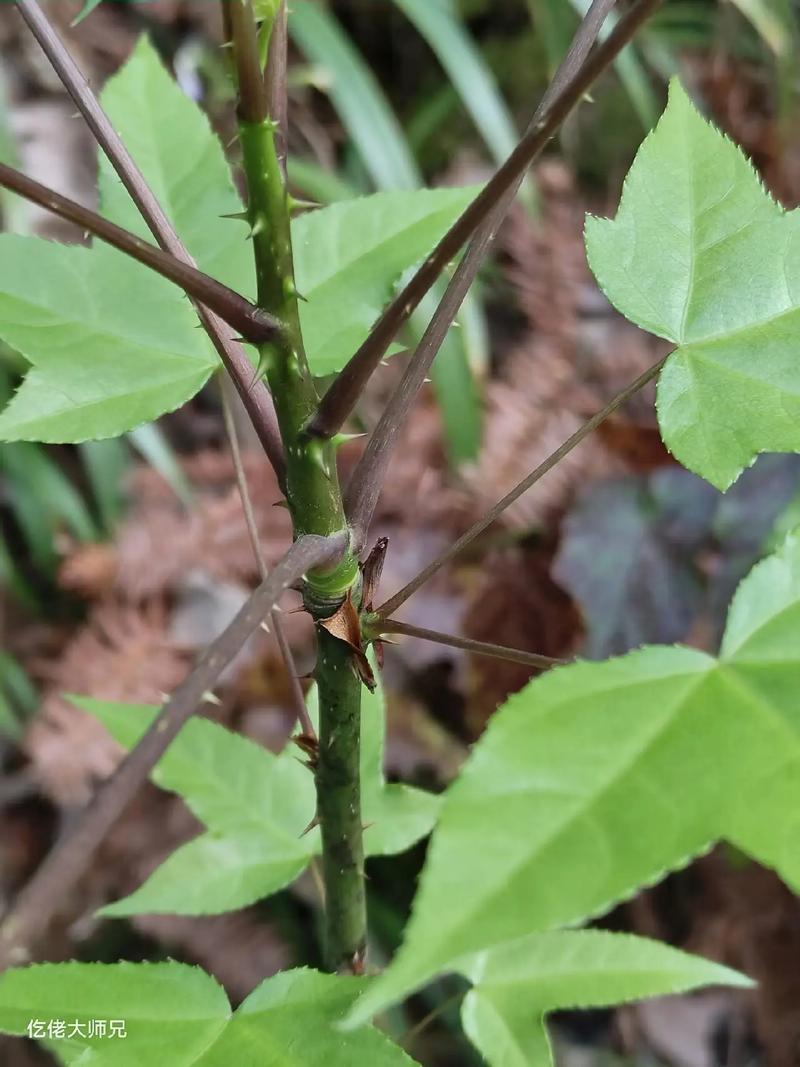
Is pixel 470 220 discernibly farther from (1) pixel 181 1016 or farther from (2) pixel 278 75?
(1) pixel 181 1016

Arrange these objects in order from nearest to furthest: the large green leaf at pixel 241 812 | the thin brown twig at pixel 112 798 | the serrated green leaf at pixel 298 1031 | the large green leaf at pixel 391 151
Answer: the thin brown twig at pixel 112 798 → the serrated green leaf at pixel 298 1031 → the large green leaf at pixel 241 812 → the large green leaf at pixel 391 151

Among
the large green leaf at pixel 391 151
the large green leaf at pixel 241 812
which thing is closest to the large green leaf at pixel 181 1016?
the large green leaf at pixel 241 812

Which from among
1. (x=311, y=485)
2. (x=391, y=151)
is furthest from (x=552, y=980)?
(x=391, y=151)

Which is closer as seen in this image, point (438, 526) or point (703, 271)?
point (703, 271)

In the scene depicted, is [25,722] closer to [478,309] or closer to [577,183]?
[478,309]

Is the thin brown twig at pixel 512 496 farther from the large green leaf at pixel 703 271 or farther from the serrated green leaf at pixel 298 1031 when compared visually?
the serrated green leaf at pixel 298 1031

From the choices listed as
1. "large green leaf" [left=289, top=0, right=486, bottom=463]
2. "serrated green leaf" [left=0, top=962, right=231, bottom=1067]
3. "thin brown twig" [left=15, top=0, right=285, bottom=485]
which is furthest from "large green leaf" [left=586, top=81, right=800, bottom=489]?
"large green leaf" [left=289, top=0, right=486, bottom=463]
